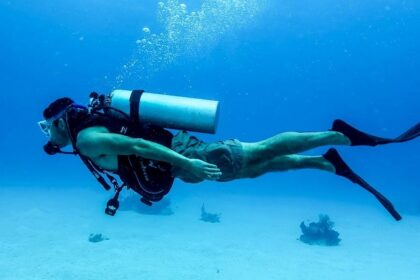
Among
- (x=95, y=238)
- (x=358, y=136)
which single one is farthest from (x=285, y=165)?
(x=95, y=238)

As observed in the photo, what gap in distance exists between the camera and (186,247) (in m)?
13.9

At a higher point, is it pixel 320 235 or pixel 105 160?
pixel 105 160

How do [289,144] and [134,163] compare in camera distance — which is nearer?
[134,163]

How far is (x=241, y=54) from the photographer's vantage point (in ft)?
349

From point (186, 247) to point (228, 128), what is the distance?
127309 millimetres

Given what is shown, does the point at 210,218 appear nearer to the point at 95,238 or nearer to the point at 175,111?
the point at 95,238

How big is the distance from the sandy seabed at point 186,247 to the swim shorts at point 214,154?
616 cm

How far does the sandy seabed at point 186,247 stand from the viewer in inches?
440

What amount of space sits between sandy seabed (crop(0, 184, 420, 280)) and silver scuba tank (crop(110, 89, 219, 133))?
262 inches

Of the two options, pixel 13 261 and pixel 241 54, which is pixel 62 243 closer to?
pixel 13 261

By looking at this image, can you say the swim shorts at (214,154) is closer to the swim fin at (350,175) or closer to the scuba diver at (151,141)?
the scuba diver at (151,141)

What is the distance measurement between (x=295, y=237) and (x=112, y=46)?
8811cm

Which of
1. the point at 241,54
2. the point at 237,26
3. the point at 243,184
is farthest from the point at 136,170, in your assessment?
the point at 241,54

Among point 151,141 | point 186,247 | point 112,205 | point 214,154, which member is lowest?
point 186,247
